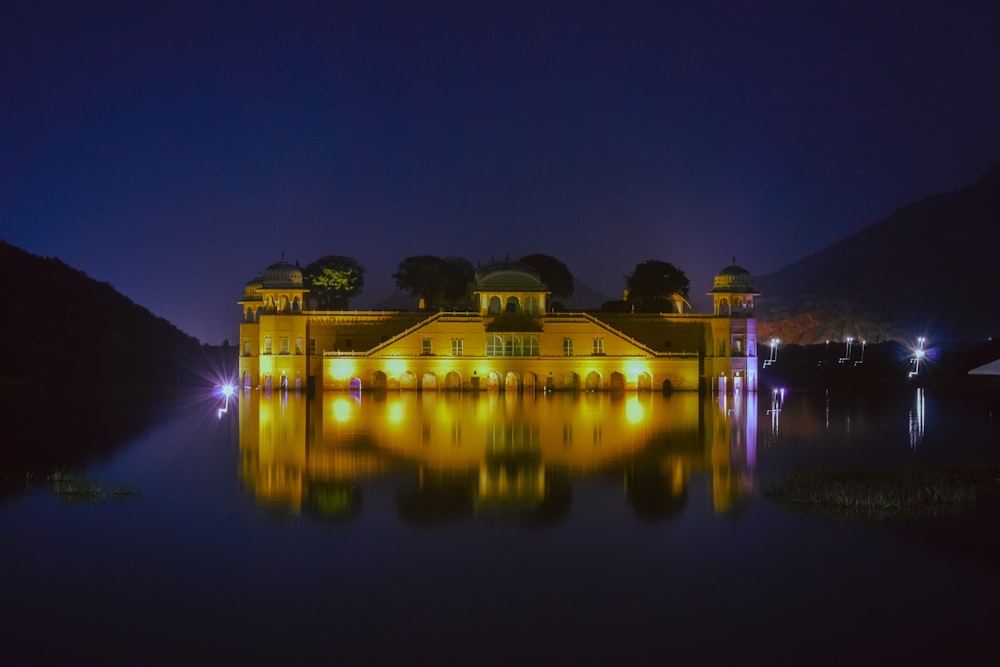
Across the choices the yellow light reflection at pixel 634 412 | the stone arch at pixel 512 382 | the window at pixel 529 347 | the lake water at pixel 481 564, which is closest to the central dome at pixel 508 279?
the window at pixel 529 347

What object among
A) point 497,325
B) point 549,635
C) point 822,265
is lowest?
point 549,635

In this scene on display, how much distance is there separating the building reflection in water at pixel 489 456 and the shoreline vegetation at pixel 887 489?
1262 millimetres

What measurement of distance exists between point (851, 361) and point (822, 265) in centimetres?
9974

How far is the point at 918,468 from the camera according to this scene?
24.0 meters

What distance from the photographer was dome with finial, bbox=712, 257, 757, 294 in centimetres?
7206

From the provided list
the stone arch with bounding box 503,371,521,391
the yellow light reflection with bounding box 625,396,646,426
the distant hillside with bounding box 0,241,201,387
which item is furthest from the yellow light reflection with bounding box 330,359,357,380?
the distant hillside with bounding box 0,241,201,387

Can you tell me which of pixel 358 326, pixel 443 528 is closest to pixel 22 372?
pixel 358 326

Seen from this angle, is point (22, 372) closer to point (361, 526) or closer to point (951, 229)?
point (361, 526)

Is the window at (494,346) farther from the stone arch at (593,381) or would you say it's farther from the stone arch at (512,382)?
the stone arch at (593,381)

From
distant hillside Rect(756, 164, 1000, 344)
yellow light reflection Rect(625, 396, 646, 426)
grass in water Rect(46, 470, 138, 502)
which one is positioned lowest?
grass in water Rect(46, 470, 138, 502)

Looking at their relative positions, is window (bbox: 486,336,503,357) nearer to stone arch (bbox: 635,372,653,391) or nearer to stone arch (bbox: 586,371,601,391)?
stone arch (bbox: 586,371,601,391)

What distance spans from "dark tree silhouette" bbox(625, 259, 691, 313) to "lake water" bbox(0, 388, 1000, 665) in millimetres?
51887

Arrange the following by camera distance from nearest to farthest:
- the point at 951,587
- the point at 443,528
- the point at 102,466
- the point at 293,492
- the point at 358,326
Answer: the point at 951,587 < the point at 443,528 < the point at 293,492 < the point at 102,466 < the point at 358,326

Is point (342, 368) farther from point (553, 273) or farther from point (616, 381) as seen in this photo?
point (553, 273)
